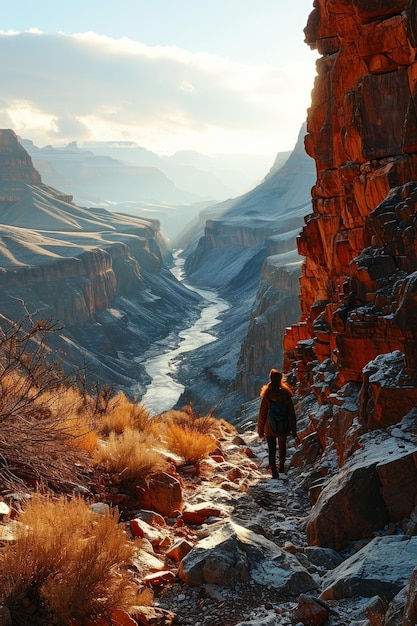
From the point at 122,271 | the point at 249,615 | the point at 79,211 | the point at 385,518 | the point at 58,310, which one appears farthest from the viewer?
the point at 79,211

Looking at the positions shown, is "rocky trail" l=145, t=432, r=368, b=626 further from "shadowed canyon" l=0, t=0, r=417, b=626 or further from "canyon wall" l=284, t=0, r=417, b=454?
"canyon wall" l=284, t=0, r=417, b=454

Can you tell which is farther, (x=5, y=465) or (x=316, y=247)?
(x=316, y=247)

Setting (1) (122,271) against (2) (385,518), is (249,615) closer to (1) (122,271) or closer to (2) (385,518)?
(2) (385,518)

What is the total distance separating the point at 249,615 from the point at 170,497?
2489mm

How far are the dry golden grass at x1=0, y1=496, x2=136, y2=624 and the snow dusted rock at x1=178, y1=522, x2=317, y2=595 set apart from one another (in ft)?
2.39

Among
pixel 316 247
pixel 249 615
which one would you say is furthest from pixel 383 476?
pixel 316 247

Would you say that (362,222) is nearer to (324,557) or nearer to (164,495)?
(164,495)

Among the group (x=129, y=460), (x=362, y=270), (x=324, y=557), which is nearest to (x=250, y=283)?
(x=362, y=270)

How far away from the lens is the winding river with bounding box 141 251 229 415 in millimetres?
68625

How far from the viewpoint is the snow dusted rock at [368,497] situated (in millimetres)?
5371

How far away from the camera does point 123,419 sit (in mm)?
10141

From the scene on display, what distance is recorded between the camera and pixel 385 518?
5469 millimetres

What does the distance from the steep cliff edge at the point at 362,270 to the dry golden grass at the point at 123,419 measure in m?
3.04

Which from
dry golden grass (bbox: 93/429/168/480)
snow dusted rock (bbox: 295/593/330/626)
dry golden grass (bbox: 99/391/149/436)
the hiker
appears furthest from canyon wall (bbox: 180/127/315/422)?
snow dusted rock (bbox: 295/593/330/626)
